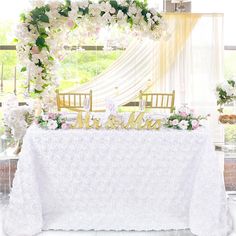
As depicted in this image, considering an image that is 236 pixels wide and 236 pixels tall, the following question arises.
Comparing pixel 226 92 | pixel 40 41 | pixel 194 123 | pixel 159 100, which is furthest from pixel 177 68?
pixel 194 123

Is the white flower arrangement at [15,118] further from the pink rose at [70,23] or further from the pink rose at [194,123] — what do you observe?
the pink rose at [194,123]

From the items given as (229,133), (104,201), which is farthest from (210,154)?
(229,133)

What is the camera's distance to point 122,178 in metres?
4.22

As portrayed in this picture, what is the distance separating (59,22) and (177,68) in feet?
6.36

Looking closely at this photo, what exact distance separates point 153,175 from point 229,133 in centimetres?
292

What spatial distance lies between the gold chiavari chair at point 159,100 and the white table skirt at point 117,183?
1.67m

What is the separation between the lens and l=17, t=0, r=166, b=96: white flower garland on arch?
16.0ft

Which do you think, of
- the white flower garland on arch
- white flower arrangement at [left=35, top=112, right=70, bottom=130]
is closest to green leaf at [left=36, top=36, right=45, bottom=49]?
the white flower garland on arch

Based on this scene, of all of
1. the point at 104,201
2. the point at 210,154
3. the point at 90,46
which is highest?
the point at 90,46

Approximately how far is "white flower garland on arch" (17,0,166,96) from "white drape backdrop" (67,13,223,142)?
131cm

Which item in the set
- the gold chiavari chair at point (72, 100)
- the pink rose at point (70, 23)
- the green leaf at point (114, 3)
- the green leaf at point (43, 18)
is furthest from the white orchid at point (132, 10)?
the gold chiavari chair at point (72, 100)

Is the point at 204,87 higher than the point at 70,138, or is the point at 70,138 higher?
the point at 204,87

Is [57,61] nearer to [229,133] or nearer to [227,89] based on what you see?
[227,89]

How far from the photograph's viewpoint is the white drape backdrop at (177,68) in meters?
6.36
